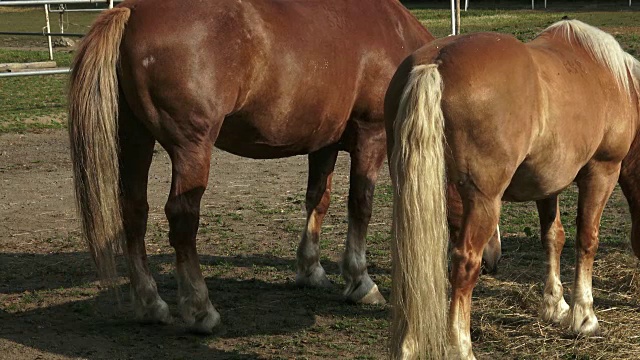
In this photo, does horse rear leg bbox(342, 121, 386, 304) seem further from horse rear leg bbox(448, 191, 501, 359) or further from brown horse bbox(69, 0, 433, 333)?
horse rear leg bbox(448, 191, 501, 359)

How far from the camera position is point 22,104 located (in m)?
13.3

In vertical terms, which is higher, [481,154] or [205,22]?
[205,22]

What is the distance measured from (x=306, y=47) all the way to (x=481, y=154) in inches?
65.2

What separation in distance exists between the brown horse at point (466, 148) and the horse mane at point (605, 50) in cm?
20

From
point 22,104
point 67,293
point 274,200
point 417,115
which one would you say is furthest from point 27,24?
point 417,115

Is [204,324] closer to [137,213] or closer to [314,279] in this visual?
[137,213]

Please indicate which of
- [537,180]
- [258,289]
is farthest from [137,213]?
[537,180]

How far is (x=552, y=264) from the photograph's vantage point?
5.25 metres

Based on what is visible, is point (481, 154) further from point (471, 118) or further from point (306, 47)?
point (306, 47)

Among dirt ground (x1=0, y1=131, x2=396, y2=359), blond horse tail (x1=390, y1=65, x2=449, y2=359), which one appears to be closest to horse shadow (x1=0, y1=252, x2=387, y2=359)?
dirt ground (x1=0, y1=131, x2=396, y2=359)

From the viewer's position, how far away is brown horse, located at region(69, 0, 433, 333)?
480 cm

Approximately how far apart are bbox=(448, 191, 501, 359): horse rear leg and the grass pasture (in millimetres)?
522

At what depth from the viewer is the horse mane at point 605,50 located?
4754 mm

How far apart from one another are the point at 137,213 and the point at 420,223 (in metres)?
1.99
